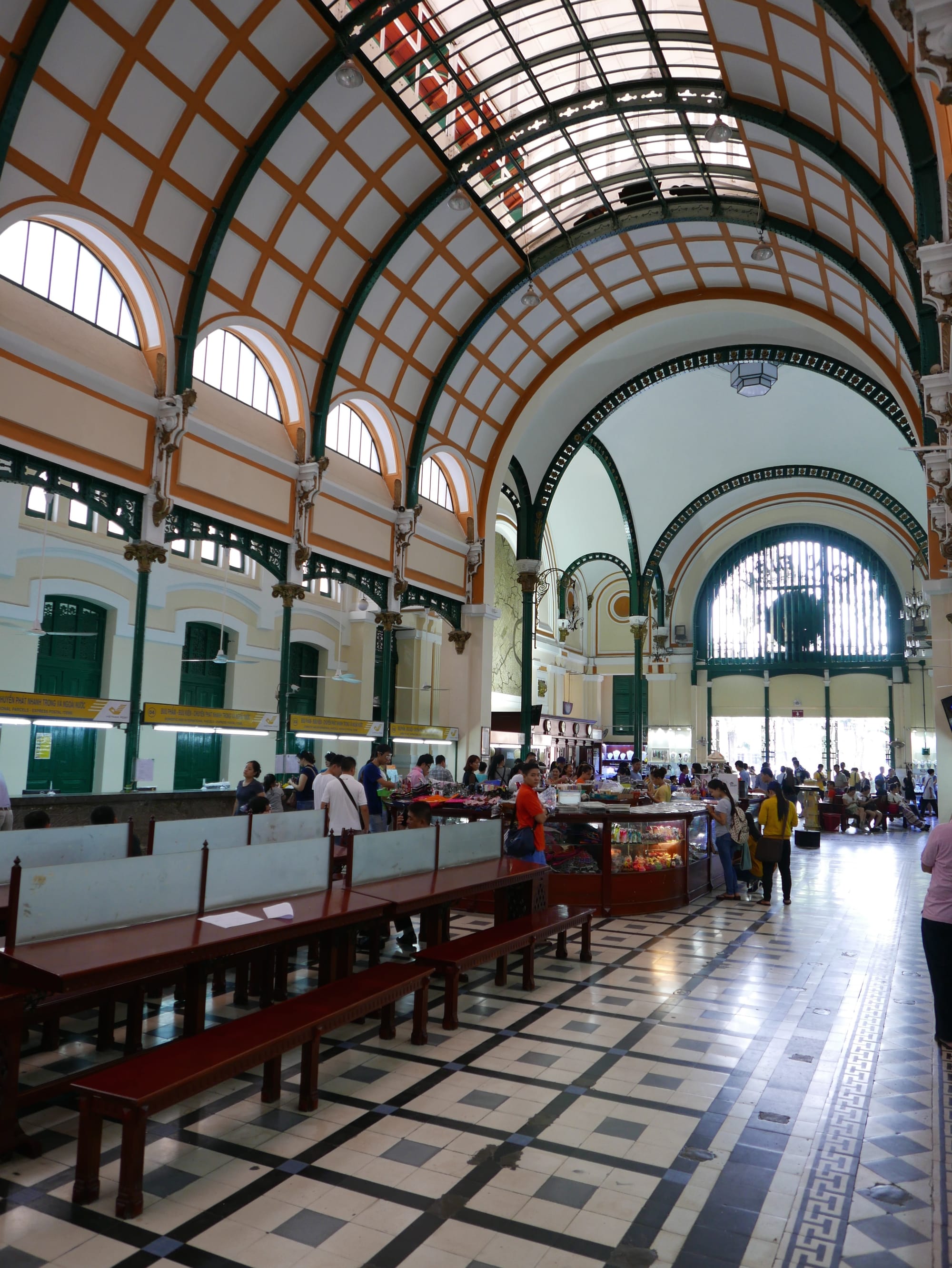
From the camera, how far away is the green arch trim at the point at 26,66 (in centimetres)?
944

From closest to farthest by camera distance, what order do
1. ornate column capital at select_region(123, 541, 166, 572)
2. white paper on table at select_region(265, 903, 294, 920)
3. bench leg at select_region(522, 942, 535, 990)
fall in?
white paper on table at select_region(265, 903, 294, 920) < bench leg at select_region(522, 942, 535, 990) < ornate column capital at select_region(123, 541, 166, 572)

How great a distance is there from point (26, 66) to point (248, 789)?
8.52 metres

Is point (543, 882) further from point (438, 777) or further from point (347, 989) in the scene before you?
point (438, 777)

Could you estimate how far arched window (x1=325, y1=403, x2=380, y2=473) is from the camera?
17.0 metres

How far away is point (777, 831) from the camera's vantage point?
11.6m

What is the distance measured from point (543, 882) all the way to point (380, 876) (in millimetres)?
1917

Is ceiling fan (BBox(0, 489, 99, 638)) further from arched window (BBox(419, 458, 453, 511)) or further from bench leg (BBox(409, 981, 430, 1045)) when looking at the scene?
bench leg (BBox(409, 981, 430, 1045))

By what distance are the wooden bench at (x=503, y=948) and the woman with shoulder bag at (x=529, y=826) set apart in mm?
554

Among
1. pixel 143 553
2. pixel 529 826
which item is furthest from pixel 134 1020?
pixel 143 553

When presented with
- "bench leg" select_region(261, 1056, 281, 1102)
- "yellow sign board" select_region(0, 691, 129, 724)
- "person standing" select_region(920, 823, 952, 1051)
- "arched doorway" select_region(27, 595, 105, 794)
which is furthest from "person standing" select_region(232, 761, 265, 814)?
"person standing" select_region(920, 823, 952, 1051)

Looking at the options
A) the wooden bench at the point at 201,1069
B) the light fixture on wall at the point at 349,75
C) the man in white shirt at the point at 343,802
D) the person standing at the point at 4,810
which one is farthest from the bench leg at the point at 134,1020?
the light fixture on wall at the point at 349,75

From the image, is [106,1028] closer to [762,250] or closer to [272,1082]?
[272,1082]

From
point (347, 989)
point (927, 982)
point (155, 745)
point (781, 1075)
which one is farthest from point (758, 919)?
point (155, 745)

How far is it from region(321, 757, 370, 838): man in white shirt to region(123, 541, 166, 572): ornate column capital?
5281mm
